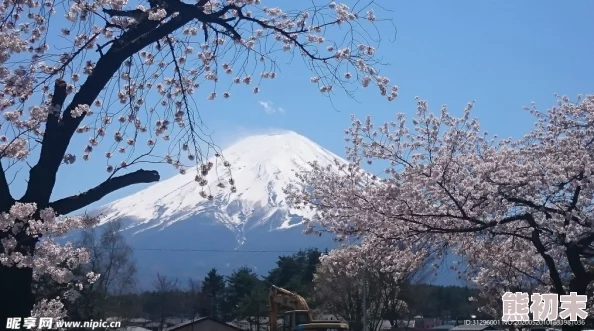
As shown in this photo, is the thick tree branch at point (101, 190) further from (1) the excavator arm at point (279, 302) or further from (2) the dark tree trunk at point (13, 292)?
(1) the excavator arm at point (279, 302)

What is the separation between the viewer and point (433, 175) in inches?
391

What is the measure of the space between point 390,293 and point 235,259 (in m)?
138

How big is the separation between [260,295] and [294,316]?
16.5m

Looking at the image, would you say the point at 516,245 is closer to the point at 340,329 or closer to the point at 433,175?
the point at 433,175

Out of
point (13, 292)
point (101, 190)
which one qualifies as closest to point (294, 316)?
point (101, 190)

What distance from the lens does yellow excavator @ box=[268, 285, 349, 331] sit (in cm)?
2164

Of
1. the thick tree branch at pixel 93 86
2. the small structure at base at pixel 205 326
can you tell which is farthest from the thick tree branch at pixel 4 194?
the small structure at base at pixel 205 326

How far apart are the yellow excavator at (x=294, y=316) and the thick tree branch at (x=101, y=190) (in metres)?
16.9

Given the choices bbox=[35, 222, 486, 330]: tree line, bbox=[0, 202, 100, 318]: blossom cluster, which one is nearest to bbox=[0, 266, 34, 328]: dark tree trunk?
bbox=[0, 202, 100, 318]: blossom cluster

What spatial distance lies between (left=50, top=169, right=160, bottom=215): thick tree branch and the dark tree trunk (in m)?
0.49

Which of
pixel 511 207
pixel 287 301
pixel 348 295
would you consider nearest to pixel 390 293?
pixel 348 295

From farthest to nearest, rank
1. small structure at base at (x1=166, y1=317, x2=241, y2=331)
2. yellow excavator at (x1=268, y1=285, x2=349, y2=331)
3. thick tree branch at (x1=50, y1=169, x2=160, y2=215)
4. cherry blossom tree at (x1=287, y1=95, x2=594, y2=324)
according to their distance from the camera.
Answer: small structure at base at (x1=166, y1=317, x2=241, y2=331)
yellow excavator at (x1=268, y1=285, x2=349, y2=331)
cherry blossom tree at (x1=287, y1=95, x2=594, y2=324)
thick tree branch at (x1=50, y1=169, x2=160, y2=215)

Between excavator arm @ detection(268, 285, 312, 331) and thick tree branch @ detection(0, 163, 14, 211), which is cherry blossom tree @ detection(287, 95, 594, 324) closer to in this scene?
thick tree branch @ detection(0, 163, 14, 211)

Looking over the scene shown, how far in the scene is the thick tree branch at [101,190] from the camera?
16.1ft
